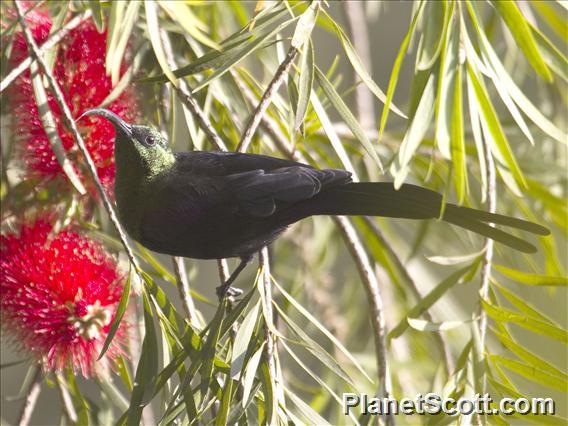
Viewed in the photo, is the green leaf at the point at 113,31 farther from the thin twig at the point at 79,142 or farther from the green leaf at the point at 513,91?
the green leaf at the point at 513,91

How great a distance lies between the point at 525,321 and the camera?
3.88 feet

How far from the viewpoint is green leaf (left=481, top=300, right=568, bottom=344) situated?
1.16 m

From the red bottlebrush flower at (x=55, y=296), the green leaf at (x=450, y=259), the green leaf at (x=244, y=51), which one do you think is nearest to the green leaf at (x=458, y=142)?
the green leaf at (x=450, y=259)

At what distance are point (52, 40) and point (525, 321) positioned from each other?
70cm

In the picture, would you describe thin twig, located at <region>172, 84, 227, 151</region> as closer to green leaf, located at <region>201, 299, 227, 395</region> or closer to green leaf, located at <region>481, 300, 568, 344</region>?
green leaf, located at <region>201, 299, 227, 395</region>

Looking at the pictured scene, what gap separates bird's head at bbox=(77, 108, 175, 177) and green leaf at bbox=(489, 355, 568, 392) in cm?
51

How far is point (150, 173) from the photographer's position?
125cm

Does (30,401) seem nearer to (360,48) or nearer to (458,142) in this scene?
(458,142)

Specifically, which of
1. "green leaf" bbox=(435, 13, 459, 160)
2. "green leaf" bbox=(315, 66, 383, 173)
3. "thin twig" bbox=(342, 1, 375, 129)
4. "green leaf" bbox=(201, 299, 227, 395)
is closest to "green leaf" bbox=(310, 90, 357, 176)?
"green leaf" bbox=(315, 66, 383, 173)

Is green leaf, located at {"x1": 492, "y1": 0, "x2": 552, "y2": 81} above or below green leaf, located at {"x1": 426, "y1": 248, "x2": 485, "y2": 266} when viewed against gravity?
Answer: above

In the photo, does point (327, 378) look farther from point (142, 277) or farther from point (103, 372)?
point (142, 277)

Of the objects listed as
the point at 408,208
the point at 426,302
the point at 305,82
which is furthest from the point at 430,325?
the point at 305,82

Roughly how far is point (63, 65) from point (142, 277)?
15.1 inches

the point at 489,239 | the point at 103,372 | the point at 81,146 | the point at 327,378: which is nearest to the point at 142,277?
the point at 81,146
